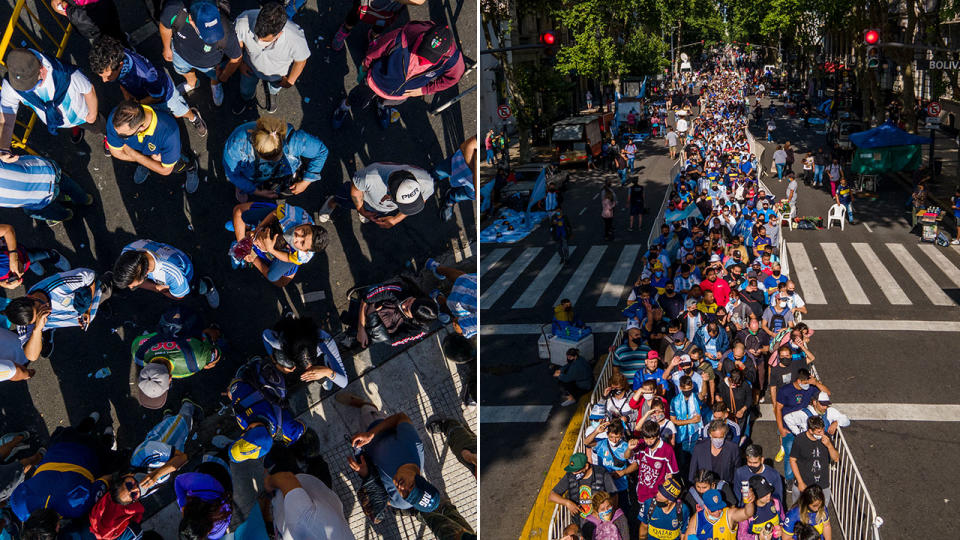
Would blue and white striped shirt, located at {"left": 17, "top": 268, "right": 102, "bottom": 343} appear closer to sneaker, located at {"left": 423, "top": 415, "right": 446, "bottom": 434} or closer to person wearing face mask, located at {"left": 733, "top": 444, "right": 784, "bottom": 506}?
sneaker, located at {"left": 423, "top": 415, "right": 446, "bottom": 434}

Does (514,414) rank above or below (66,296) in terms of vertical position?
below

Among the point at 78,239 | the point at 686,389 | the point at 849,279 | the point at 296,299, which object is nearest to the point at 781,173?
the point at 849,279

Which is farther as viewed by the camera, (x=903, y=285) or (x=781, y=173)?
(x=781, y=173)

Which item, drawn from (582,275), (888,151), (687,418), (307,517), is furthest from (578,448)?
(888,151)

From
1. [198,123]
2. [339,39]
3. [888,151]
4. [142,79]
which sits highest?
[339,39]

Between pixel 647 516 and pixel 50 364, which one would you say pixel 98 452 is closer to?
pixel 50 364

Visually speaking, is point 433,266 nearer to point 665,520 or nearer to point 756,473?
point 665,520
